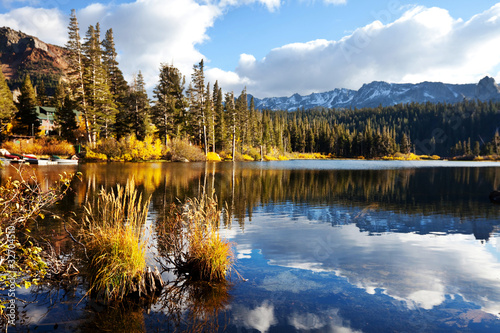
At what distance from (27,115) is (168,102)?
2859 cm

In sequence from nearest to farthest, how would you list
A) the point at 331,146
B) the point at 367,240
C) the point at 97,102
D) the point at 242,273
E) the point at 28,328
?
the point at 28,328 < the point at 242,273 < the point at 367,240 < the point at 97,102 < the point at 331,146

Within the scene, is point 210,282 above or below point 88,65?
below

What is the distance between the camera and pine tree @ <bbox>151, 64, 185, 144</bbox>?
5988 centimetres

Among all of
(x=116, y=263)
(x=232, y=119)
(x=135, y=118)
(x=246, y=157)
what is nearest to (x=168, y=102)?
(x=135, y=118)

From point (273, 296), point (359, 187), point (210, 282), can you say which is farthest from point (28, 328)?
point (359, 187)

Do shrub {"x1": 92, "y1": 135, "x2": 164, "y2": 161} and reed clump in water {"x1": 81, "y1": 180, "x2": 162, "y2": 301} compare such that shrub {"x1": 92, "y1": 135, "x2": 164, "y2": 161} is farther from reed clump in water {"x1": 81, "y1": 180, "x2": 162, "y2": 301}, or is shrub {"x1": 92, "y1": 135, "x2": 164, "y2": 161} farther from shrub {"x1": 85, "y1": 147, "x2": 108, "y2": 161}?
reed clump in water {"x1": 81, "y1": 180, "x2": 162, "y2": 301}

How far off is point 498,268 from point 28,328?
10.8 meters

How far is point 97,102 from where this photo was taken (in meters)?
49.3

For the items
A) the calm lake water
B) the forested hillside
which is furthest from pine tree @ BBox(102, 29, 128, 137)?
the calm lake water

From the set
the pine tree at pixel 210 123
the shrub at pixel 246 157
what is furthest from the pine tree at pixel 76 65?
the shrub at pixel 246 157

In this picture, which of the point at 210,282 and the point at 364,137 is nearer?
the point at 210,282

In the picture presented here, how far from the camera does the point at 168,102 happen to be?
59844 mm

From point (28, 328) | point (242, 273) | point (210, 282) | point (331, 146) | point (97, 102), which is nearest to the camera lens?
point (28, 328)

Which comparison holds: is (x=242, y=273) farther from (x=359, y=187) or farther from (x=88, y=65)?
(x=88, y=65)
